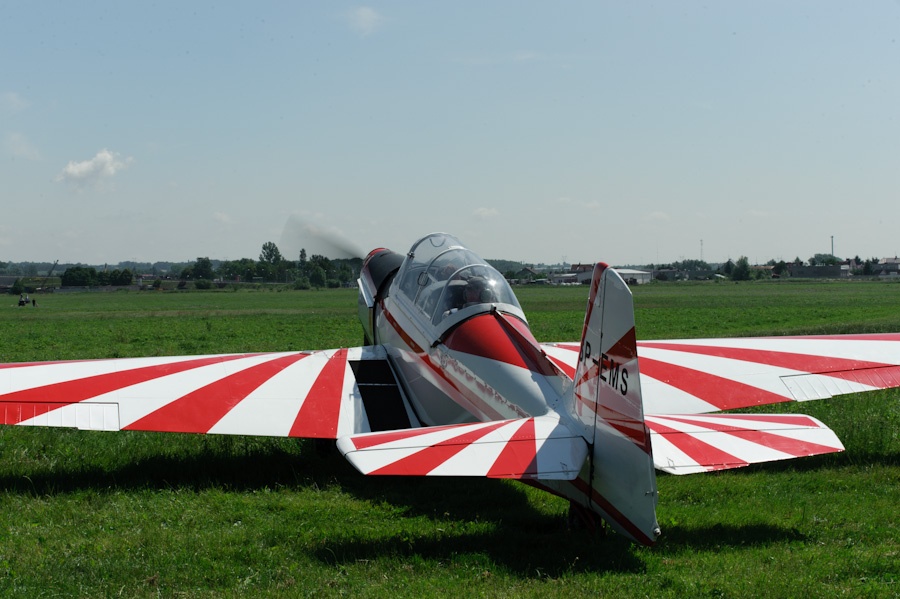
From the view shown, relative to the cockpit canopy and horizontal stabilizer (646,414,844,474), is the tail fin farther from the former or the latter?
the cockpit canopy

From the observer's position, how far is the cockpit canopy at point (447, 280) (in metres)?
7.17

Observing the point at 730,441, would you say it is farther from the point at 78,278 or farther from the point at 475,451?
the point at 78,278

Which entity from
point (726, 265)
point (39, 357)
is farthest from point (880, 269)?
point (39, 357)

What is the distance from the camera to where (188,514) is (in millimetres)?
5738

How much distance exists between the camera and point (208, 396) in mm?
6871

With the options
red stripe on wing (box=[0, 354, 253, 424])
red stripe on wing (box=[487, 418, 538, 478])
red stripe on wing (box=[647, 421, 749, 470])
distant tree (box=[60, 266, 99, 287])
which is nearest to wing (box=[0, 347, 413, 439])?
red stripe on wing (box=[0, 354, 253, 424])

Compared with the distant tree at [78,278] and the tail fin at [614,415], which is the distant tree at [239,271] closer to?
the distant tree at [78,278]

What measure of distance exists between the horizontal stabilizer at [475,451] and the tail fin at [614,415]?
169 millimetres

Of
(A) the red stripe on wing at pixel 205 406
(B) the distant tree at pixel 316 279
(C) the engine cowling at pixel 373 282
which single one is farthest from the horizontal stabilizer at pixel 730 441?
(B) the distant tree at pixel 316 279

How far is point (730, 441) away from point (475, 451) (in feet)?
4.69

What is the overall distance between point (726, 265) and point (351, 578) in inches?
5746

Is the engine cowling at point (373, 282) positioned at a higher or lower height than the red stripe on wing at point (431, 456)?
higher

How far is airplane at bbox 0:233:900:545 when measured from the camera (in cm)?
427

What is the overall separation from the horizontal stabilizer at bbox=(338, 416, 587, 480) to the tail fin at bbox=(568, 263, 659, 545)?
169mm
